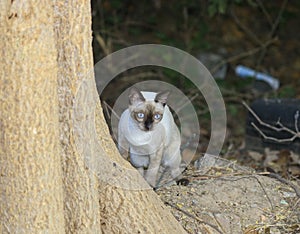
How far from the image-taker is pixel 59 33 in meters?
3.05

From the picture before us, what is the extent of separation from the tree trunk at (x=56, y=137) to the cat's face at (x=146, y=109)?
0.54 meters

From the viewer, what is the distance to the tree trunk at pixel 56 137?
2855 millimetres

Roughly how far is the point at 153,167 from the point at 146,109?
1.34 feet

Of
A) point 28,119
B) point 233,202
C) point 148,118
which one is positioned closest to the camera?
point 28,119

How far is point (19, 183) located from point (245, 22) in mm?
7078

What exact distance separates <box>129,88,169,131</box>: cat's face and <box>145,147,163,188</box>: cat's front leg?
0.21 metres

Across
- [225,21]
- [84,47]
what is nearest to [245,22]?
[225,21]

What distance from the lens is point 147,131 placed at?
3965mm

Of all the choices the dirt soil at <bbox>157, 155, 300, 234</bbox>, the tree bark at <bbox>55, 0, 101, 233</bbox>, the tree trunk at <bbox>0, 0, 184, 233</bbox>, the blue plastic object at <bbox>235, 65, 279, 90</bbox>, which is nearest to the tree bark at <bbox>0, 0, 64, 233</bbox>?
the tree trunk at <bbox>0, 0, 184, 233</bbox>

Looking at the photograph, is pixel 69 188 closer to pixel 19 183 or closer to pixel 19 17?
pixel 19 183

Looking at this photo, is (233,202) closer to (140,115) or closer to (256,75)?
(140,115)

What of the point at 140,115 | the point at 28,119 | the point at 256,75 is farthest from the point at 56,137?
the point at 256,75

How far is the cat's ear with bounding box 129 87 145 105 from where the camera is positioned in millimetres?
3930

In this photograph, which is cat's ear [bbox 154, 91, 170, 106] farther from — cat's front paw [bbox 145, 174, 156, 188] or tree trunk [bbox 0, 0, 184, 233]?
tree trunk [bbox 0, 0, 184, 233]
